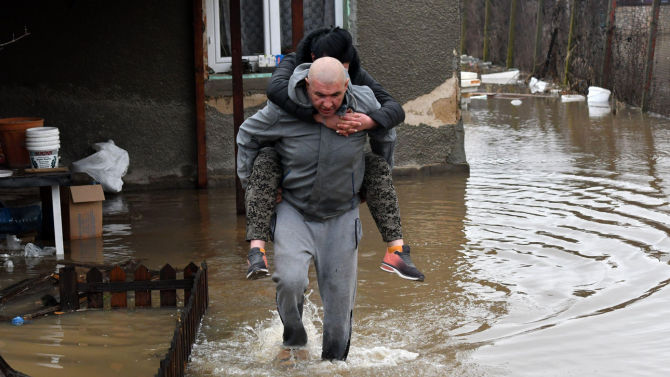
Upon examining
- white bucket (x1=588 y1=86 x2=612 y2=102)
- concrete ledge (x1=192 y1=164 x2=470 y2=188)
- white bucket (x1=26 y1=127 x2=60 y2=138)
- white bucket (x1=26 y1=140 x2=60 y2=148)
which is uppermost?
white bucket (x1=26 y1=127 x2=60 y2=138)

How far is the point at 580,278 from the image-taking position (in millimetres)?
5711

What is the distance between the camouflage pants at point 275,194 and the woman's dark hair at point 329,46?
0.54 metres

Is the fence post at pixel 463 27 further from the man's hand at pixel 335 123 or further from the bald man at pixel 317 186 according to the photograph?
the man's hand at pixel 335 123

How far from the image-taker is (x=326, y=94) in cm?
362

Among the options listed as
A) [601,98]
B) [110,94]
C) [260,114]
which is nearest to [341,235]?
[260,114]

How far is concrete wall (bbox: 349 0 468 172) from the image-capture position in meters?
9.65

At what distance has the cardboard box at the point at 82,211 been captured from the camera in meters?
6.93

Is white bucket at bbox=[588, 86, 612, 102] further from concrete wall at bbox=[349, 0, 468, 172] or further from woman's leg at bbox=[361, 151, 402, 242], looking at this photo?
woman's leg at bbox=[361, 151, 402, 242]

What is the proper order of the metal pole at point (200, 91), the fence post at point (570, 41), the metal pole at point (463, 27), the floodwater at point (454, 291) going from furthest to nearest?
the metal pole at point (463, 27), the fence post at point (570, 41), the metal pole at point (200, 91), the floodwater at point (454, 291)

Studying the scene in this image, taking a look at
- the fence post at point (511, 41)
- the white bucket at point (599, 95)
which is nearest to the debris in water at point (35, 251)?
the white bucket at point (599, 95)

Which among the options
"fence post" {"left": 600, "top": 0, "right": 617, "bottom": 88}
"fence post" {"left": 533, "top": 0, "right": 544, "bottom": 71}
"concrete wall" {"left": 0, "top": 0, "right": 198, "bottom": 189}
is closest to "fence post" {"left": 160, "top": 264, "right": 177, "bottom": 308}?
"concrete wall" {"left": 0, "top": 0, "right": 198, "bottom": 189}

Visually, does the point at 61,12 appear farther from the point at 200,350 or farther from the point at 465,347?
the point at 465,347

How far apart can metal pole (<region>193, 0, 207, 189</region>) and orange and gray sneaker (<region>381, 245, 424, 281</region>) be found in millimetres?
5893

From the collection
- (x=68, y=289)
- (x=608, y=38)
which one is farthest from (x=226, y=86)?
(x=608, y=38)
